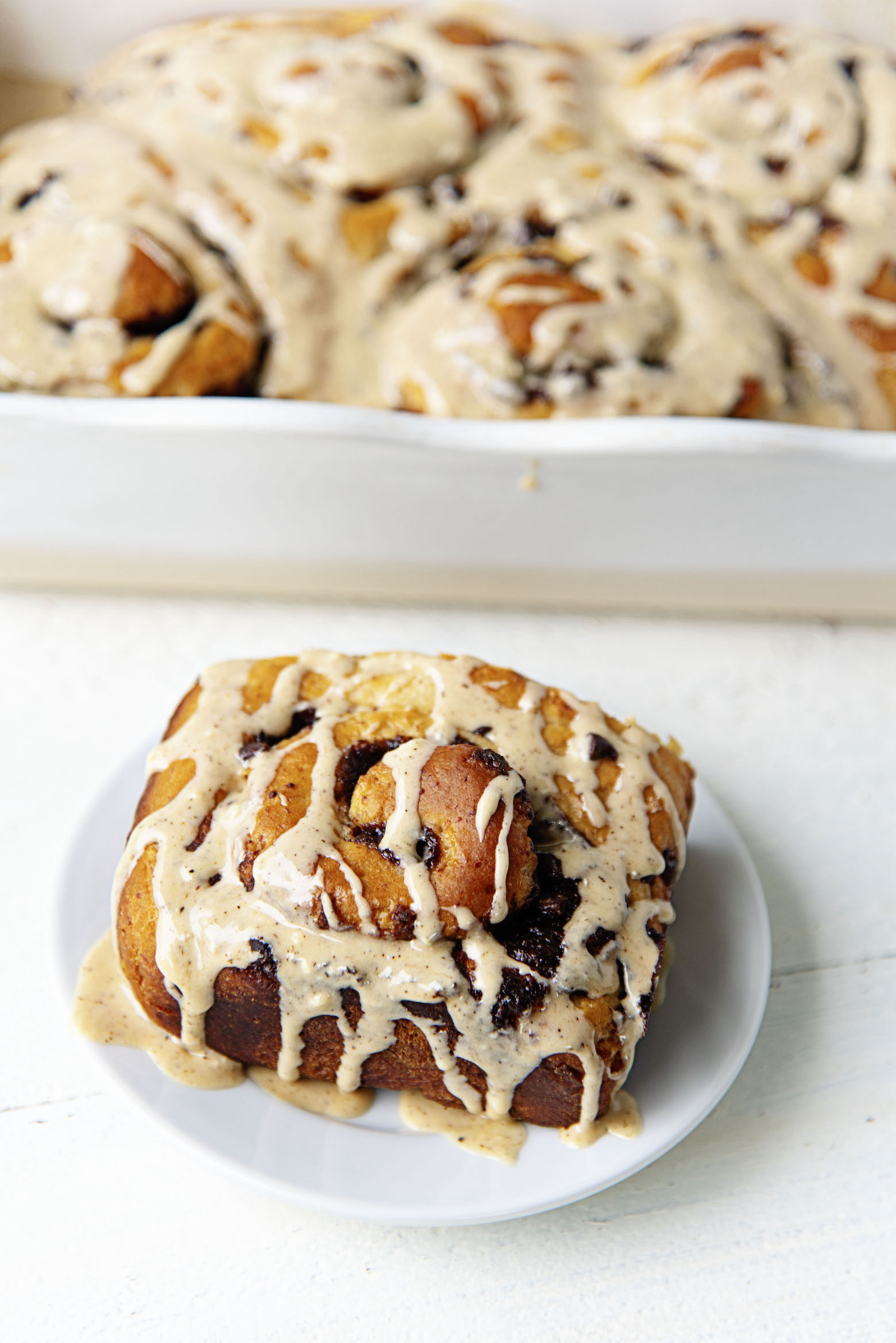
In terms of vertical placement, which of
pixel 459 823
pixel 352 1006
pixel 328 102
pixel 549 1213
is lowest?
pixel 549 1213

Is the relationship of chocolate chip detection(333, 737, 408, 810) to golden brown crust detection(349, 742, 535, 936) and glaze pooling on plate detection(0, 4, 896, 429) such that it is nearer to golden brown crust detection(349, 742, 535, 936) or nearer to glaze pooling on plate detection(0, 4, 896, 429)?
golden brown crust detection(349, 742, 535, 936)

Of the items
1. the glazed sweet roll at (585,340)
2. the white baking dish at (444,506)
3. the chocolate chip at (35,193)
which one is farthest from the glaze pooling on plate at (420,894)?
the chocolate chip at (35,193)

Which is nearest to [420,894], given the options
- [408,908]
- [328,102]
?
[408,908]

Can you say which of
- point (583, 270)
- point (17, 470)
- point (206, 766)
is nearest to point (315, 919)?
point (206, 766)

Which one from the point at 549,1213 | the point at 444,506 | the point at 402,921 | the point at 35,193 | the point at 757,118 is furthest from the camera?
the point at 757,118

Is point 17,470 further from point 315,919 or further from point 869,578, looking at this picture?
point 869,578

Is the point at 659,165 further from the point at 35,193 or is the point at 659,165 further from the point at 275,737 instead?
the point at 275,737
